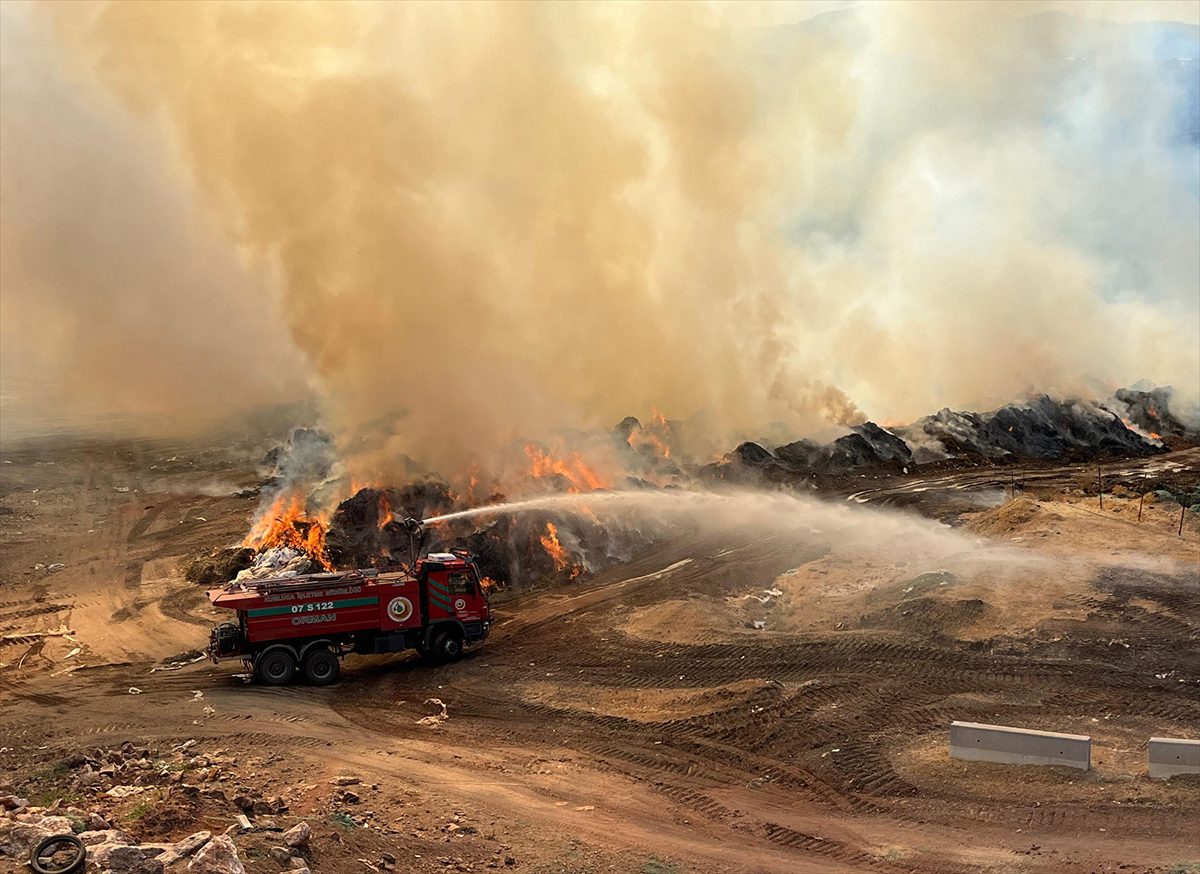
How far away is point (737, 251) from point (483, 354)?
58.1 feet

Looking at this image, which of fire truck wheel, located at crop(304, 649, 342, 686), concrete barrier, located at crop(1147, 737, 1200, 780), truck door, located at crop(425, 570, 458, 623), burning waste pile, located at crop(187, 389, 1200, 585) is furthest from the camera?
burning waste pile, located at crop(187, 389, 1200, 585)

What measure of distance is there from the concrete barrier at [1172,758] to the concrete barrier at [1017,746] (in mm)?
855

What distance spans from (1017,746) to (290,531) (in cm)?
2163

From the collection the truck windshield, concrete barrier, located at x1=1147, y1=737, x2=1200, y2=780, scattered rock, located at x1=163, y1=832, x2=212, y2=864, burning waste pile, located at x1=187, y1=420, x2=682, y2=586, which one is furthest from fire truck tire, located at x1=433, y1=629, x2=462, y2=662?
concrete barrier, located at x1=1147, y1=737, x2=1200, y2=780

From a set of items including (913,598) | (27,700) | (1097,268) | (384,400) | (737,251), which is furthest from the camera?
(1097,268)

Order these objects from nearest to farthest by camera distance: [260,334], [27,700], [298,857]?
1. [298,857]
2. [27,700]
3. [260,334]

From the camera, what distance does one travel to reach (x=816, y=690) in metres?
18.8

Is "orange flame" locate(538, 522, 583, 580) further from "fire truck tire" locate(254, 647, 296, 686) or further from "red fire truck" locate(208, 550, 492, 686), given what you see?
"fire truck tire" locate(254, 647, 296, 686)

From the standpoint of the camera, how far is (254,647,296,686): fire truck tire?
20516 millimetres

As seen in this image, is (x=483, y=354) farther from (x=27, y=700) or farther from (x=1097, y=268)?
(x=1097, y=268)

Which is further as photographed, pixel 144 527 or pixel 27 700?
pixel 144 527

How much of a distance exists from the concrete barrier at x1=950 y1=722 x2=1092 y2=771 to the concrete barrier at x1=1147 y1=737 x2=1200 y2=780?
0.86m

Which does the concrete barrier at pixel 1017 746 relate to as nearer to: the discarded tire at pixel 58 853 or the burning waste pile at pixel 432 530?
the discarded tire at pixel 58 853

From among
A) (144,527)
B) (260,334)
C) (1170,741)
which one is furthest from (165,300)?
(1170,741)
